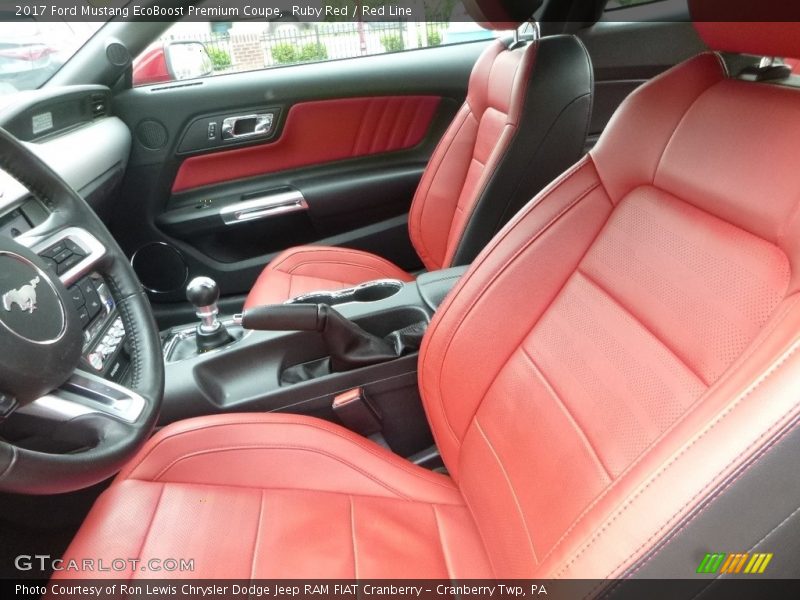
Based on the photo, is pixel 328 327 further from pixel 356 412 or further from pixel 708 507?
pixel 708 507

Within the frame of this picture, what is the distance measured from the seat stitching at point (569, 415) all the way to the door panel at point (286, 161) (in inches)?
Answer: 50.9

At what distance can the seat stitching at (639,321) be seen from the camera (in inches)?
26.1

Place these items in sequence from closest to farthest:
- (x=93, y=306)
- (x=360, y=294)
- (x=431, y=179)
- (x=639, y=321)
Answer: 1. (x=639, y=321)
2. (x=93, y=306)
3. (x=360, y=294)
4. (x=431, y=179)

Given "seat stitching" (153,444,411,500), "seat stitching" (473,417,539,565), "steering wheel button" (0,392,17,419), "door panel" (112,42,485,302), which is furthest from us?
"door panel" (112,42,485,302)

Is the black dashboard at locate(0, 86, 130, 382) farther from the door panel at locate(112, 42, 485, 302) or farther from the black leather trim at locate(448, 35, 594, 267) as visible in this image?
the black leather trim at locate(448, 35, 594, 267)

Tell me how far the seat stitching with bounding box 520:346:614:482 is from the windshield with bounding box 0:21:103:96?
1380 millimetres

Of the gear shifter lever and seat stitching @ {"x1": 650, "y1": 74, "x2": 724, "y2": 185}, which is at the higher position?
seat stitching @ {"x1": 650, "y1": 74, "x2": 724, "y2": 185}

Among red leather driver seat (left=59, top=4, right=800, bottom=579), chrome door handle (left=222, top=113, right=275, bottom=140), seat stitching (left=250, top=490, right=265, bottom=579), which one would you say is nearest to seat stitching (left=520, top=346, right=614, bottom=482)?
red leather driver seat (left=59, top=4, right=800, bottom=579)

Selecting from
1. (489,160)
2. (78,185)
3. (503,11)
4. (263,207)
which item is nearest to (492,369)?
(489,160)

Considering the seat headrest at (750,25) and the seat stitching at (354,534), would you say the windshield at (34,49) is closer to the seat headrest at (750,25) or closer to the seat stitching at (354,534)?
the seat stitching at (354,534)

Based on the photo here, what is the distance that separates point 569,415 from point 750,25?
1.60 ft

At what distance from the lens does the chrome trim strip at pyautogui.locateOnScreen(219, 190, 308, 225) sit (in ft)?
6.63

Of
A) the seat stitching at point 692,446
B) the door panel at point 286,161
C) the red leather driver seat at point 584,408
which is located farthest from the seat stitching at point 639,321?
the door panel at point 286,161

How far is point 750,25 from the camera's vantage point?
0.71m
